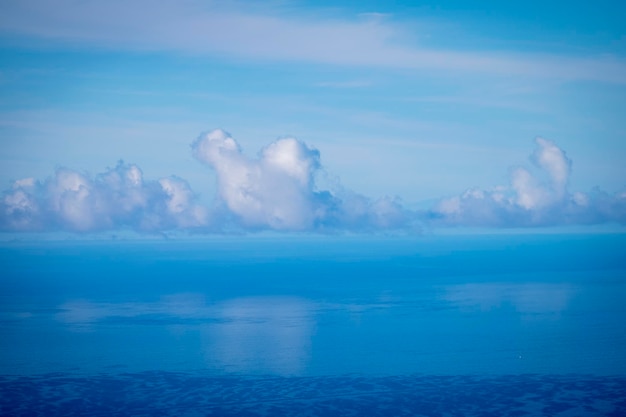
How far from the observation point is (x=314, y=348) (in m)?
35.1

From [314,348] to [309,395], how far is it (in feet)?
30.7

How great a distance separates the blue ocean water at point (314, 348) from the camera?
2498 cm

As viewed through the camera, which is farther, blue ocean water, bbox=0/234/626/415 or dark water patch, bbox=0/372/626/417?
blue ocean water, bbox=0/234/626/415

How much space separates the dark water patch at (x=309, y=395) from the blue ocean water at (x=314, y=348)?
3.1 inches

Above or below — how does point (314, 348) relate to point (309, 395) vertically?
above

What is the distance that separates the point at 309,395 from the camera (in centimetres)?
2578

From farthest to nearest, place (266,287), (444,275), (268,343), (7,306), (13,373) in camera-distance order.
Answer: (444,275) < (266,287) < (7,306) < (268,343) < (13,373)

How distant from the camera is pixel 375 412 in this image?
76.9 feet

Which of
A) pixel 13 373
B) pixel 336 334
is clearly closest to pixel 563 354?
pixel 336 334

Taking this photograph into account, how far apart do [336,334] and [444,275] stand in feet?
149

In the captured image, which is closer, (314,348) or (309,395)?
(309,395)

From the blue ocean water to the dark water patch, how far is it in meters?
0.08

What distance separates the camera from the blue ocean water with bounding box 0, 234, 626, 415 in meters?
25.0

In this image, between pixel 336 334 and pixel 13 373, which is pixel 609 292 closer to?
pixel 336 334
